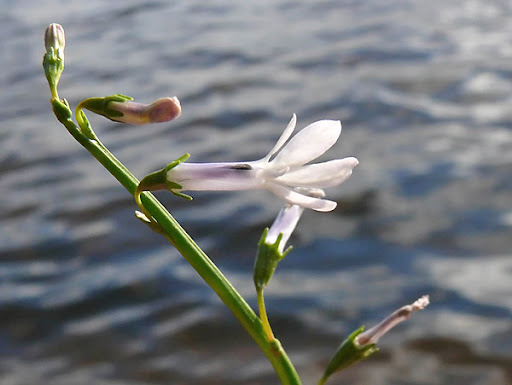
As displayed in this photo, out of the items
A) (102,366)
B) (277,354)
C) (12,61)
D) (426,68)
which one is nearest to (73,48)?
(12,61)

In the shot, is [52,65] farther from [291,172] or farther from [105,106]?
[291,172]

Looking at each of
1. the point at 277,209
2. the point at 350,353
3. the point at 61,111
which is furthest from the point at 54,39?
the point at 277,209

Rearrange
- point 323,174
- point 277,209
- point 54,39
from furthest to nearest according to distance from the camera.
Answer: point 277,209 → point 54,39 → point 323,174

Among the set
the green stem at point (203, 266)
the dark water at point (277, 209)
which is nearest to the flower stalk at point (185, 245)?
the green stem at point (203, 266)

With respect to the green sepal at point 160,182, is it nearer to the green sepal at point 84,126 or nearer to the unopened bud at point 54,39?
the green sepal at point 84,126

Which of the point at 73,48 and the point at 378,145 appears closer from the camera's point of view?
the point at 378,145

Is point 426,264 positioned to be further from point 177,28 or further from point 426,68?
point 177,28

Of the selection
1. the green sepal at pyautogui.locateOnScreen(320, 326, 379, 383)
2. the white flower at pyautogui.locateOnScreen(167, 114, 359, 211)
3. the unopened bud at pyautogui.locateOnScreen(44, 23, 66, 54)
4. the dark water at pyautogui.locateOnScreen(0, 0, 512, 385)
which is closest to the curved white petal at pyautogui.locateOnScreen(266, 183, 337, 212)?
the white flower at pyautogui.locateOnScreen(167, 114, 359, 211)
